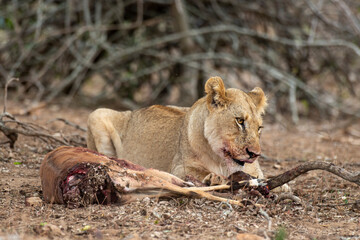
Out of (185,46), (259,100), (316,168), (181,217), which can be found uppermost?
(185,46)

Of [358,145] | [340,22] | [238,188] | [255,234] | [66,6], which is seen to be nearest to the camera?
[255,234]

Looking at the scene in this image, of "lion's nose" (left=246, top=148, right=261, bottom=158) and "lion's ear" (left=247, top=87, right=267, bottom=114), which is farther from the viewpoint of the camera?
"lion's ear" (left=247, top=87, right=267, bottom=114)

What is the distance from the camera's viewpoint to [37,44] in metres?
8.66

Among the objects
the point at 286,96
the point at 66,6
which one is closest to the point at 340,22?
the point at 286,96

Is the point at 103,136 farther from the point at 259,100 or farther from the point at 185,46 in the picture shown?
the point at 185,46

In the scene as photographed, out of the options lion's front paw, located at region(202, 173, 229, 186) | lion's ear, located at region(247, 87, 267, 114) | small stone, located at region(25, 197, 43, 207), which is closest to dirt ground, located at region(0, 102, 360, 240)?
small stone, located at region(25, 197, 43, 207)

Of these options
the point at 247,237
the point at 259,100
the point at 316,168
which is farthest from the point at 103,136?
the point at 247,237

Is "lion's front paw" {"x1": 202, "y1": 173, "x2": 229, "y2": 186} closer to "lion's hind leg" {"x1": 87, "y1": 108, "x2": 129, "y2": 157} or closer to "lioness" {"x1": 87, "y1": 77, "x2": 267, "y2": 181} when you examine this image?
"lioness" {"x1": 87, "y1": 77, "x2": 267, "y2": 181}

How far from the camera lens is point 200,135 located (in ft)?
13.2

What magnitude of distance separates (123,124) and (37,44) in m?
3.85

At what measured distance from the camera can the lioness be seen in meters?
3.69

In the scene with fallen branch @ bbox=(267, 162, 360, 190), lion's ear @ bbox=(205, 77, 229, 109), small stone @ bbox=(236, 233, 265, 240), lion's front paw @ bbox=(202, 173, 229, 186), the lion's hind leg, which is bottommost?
the lion's hind leg

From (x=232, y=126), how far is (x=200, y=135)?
39 cm

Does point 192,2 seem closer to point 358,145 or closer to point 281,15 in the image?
point 281,15
